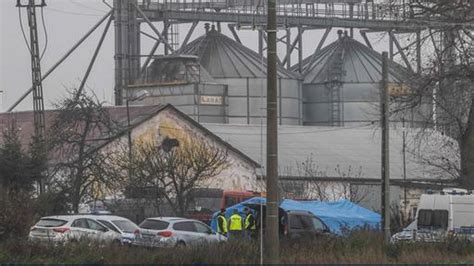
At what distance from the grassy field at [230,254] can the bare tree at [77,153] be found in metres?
23.6

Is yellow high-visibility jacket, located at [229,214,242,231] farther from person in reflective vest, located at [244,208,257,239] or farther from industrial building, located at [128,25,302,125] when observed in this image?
industrial building, located at [128,25,302,125]

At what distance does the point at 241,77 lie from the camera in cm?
7956

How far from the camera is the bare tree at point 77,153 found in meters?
48.3

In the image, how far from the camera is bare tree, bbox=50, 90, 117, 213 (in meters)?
48.3

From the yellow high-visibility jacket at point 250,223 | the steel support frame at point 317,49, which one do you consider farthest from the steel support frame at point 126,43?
the yellow high-visibility jacket at point 250,223

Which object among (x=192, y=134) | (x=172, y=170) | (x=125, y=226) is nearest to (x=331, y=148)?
(x=192, y=134)

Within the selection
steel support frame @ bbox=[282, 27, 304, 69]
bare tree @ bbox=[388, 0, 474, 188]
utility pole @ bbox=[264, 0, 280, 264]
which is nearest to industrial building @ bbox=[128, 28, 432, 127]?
steel support frame @ bbox=[282, 27, 304, 69]

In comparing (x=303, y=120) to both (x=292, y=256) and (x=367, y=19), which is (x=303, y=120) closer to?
(x=367, y=19)

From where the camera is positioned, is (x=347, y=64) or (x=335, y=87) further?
(x=347, y=64)

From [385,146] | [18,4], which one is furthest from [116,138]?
[385,146]

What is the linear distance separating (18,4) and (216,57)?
112 ft

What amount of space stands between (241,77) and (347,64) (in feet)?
36.1

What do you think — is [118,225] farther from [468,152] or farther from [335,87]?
[335,87]

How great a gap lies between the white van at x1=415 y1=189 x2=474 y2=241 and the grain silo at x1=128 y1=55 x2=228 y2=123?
37.8 m
